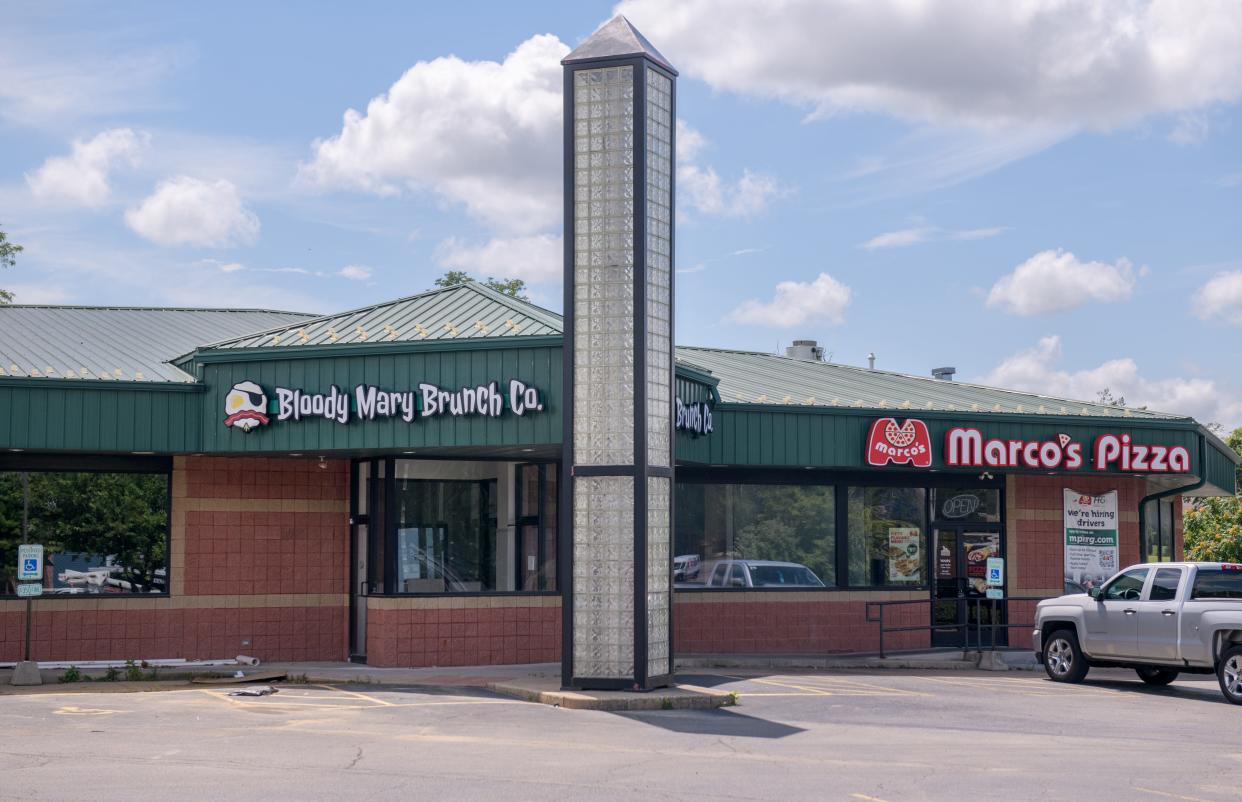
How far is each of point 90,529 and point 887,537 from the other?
43.0ft

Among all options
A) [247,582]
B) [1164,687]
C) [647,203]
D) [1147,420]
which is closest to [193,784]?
[647,203]

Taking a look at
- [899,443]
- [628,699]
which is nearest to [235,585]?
[628,699]

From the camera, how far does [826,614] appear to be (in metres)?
24.2

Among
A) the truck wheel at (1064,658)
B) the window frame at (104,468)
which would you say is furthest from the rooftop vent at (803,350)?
the window frame at (104,468)

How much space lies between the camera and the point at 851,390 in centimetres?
2680

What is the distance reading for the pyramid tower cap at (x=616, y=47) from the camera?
1802 cm

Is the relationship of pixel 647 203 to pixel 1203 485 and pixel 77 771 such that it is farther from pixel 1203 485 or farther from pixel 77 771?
pixel 1203 485

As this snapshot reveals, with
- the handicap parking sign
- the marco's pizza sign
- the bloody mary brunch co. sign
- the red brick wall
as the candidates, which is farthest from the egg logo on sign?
the handicap parking sign

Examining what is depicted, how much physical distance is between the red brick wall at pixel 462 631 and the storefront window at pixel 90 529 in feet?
11.3

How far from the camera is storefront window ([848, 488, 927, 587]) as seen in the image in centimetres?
2488

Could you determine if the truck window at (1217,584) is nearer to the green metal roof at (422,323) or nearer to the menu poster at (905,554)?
the menu poster at (905,554)

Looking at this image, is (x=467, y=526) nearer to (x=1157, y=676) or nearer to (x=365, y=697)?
(x=365, y=697)

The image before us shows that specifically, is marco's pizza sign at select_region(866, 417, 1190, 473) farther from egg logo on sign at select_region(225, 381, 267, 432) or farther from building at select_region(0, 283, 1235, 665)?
egg logo on sign at select_region(225, 381, 267, 432)

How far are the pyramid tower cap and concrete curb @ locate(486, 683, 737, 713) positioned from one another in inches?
307
